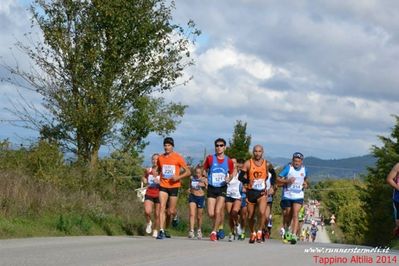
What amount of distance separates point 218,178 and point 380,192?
117 feet

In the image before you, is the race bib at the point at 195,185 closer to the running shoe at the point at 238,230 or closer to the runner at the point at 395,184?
the running shoe at the point at 238,230

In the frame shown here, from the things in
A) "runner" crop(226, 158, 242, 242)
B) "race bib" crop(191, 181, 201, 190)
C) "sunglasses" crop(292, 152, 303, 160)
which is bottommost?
"runner" crop(226, 158, 242, 242)

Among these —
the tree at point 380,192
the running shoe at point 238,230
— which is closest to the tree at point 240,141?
the tree at point 380,192

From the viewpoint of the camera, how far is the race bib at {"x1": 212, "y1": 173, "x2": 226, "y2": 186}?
647 inches

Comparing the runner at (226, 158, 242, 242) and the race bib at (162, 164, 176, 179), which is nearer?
the race bib at (162, 164, 176, 179)

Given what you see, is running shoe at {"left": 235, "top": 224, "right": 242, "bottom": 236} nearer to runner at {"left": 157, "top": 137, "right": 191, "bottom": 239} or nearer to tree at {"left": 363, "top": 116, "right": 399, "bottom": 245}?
runner at {"left": 157, "top": 137, "right": 191, "bottom": 239}

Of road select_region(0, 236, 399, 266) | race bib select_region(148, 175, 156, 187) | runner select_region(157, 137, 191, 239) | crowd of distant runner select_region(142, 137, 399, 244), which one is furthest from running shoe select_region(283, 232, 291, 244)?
race bib select_region(148, 175, 156, 187)

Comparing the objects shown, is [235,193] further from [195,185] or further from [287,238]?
[287,238]

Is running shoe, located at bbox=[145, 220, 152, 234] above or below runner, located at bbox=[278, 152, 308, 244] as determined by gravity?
below

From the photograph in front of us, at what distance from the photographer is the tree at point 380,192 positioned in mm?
46938

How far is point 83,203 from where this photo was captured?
18734 millimetres

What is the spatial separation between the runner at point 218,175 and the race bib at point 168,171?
2.50 ft

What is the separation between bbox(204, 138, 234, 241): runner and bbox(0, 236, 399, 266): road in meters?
1.65

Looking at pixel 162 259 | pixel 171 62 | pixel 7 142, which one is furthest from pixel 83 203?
pixel 171 62
